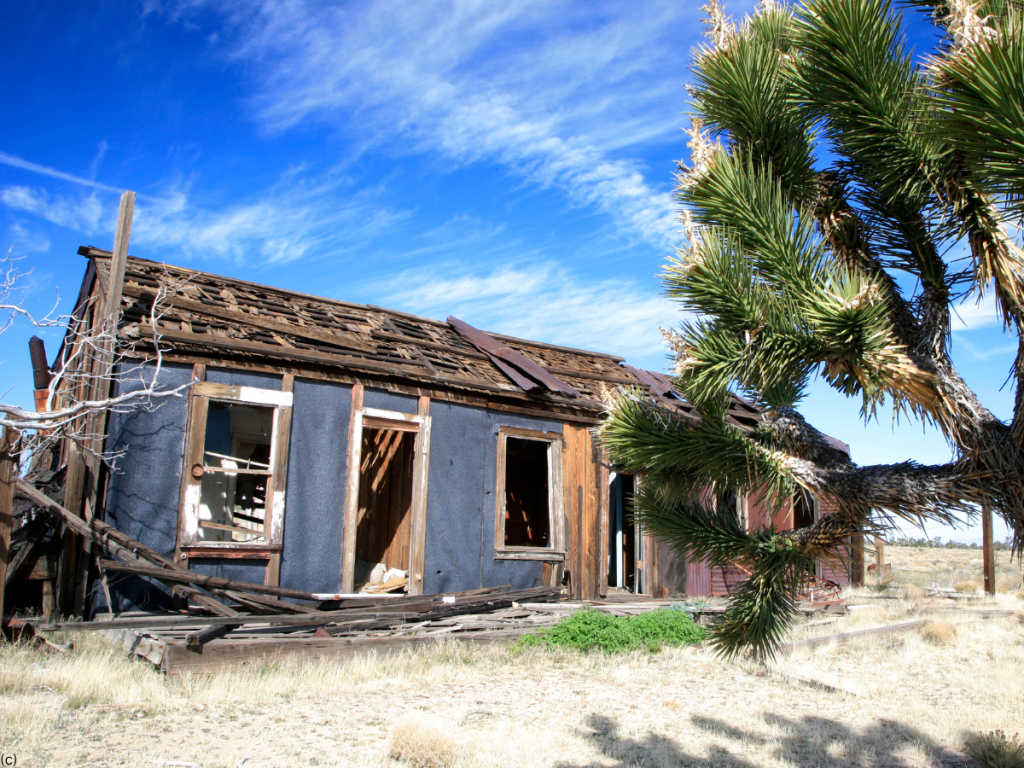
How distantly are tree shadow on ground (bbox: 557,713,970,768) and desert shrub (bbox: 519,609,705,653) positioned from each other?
2.70 meters

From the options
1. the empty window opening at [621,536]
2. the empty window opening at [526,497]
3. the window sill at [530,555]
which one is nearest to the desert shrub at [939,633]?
the empty window opening at [621,536]

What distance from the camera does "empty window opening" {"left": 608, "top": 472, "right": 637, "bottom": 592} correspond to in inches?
568

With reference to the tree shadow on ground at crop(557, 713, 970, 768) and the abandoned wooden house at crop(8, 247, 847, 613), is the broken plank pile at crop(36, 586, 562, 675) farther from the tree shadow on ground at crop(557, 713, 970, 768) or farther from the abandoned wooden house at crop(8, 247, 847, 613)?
the tree shadow on ground at crop(557, 713, 970, 768)

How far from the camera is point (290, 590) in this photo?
9.00 m

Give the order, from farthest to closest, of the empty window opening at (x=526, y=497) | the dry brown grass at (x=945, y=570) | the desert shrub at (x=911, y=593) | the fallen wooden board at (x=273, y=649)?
the dry brown grass at (x=945, y=570), the desert shrub at (x=911, y=593), the empty window opening at (x=526, y=497), the fallen wooden board at (x=273, y=649)

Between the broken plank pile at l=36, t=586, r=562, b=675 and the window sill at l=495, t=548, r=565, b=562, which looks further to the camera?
the window sill at l=495, t=548, r=565, b=562

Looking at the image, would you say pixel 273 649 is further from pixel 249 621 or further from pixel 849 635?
pixel 849 635

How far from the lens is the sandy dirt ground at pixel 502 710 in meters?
5.43

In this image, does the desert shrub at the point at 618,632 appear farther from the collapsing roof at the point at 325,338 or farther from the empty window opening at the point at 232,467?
the empty window opening at the point at 232,467

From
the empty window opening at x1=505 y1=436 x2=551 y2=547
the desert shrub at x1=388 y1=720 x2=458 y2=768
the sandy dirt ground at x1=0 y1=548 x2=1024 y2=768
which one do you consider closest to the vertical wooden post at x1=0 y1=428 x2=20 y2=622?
the sandy dirt ground at x1=0 y1=548 x2=1024 y2=768

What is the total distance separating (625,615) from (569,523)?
1897mm

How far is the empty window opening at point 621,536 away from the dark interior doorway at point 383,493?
3959 mm

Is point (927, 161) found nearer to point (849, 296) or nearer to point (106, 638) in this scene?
point (849, 296)

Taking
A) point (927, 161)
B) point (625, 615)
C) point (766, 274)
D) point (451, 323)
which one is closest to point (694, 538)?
point (766, 274)
